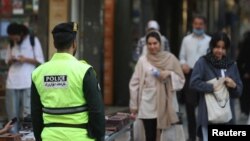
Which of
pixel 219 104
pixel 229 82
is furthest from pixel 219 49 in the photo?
pixel 219 104

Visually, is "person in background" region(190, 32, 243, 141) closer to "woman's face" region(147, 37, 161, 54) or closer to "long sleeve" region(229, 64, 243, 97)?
"long sleeve" region(229, 64, 243, 97)

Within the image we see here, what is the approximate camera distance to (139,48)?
41.1 feet

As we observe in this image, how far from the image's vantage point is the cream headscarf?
823 centimetres

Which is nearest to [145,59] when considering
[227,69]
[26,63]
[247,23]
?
[227,69]

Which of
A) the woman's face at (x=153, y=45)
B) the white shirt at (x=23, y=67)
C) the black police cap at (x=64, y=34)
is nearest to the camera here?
the black police cap at (x=64, y=34)

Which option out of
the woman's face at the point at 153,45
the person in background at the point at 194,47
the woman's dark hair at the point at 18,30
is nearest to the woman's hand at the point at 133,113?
the woman's face at the point at 153,45

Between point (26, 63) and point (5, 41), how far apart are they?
913 millimetres

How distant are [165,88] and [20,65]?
9.08ft

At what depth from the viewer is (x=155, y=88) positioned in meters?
8.27

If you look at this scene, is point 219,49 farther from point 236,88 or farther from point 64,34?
point 64,34

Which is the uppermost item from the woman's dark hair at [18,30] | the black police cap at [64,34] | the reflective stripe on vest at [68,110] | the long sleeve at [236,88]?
the black police cap at [64,34]

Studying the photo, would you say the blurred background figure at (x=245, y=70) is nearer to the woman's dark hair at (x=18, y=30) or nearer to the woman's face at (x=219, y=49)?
the woman's dark hair at (x=18, y=30)

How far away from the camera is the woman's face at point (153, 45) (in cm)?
820

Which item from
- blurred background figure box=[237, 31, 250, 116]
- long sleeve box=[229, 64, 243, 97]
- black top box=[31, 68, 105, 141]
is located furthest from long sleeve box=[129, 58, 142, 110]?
blurred background figure box=[237, 31, 250, 116]
